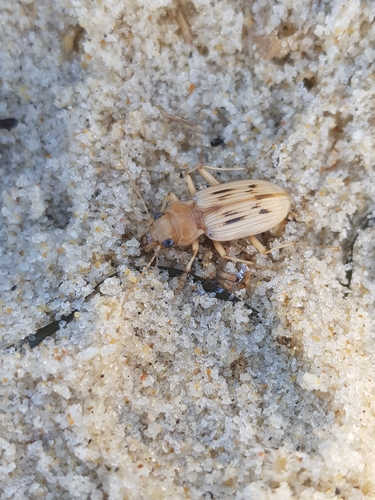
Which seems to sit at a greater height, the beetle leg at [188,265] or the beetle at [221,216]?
the beetle at [221,216]

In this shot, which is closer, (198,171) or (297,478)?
(297,478)

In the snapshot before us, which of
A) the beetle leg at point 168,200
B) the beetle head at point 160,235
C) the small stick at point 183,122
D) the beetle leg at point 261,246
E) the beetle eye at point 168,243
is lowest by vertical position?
the beetle leg at point 261,246

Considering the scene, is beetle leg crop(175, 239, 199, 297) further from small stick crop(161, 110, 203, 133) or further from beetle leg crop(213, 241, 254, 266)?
small stick crop(161, 110, 203, 133)

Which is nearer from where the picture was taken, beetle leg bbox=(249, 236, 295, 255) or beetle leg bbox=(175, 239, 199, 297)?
beetle leg bbox=(175, 239, 199, 297)

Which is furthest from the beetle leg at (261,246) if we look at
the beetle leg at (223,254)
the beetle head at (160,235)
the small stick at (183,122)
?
the small stick at (183,122)

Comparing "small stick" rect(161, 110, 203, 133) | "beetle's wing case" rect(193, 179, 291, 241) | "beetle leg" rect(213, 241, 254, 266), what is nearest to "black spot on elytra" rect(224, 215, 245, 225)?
"beetle's wing case" rect(193, 179, 291, 241)

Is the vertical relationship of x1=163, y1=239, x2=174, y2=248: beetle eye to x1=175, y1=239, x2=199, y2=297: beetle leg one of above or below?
above

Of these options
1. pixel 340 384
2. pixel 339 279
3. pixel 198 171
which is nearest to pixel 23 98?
pixel 198 171

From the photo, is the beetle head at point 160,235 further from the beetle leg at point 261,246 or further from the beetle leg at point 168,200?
the beetle leg at point 261,246

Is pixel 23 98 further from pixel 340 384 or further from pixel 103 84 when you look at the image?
pixel 340 384
